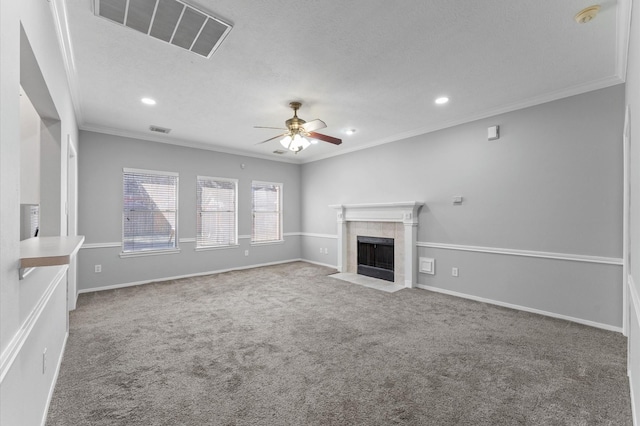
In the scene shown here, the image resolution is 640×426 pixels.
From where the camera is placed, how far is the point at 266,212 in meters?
7.05

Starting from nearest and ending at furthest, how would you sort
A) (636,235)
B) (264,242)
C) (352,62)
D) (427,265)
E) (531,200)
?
(636,235), (352,62), (531,200), (427,265), (264,242)

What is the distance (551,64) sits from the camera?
114 inches

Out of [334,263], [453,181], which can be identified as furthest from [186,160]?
[453,181]

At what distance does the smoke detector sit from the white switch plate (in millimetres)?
3426

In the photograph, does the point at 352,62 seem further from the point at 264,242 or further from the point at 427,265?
the point at 264,242

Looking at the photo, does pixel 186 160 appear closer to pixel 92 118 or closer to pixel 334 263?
pixel 92 118

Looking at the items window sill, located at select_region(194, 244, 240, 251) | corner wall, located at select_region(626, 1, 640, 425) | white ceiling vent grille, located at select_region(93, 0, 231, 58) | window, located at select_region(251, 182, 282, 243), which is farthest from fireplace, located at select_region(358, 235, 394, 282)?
white ceiling vent grille, located at select_region(93, 0, 231, 58)

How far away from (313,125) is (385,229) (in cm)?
274

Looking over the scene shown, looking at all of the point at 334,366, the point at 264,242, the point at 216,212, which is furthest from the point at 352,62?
the point at 264,242

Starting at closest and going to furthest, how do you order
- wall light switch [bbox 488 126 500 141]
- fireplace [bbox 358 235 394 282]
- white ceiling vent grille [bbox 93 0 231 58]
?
white ceiling vent grille [bbox 93 0 231 58] < wall light switch [bbox 488 126 500 141] < fireplace [bbox 358 235 394 282]

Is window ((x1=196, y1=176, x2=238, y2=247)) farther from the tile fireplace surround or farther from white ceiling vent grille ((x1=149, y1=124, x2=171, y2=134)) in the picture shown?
the tile fireplace surround

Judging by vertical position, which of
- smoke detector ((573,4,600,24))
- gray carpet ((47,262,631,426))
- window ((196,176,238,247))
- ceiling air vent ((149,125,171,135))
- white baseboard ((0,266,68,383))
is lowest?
gray carpet ((47,262,631,426))

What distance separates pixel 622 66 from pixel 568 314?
270 cm

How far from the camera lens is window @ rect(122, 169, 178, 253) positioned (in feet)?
16.8
